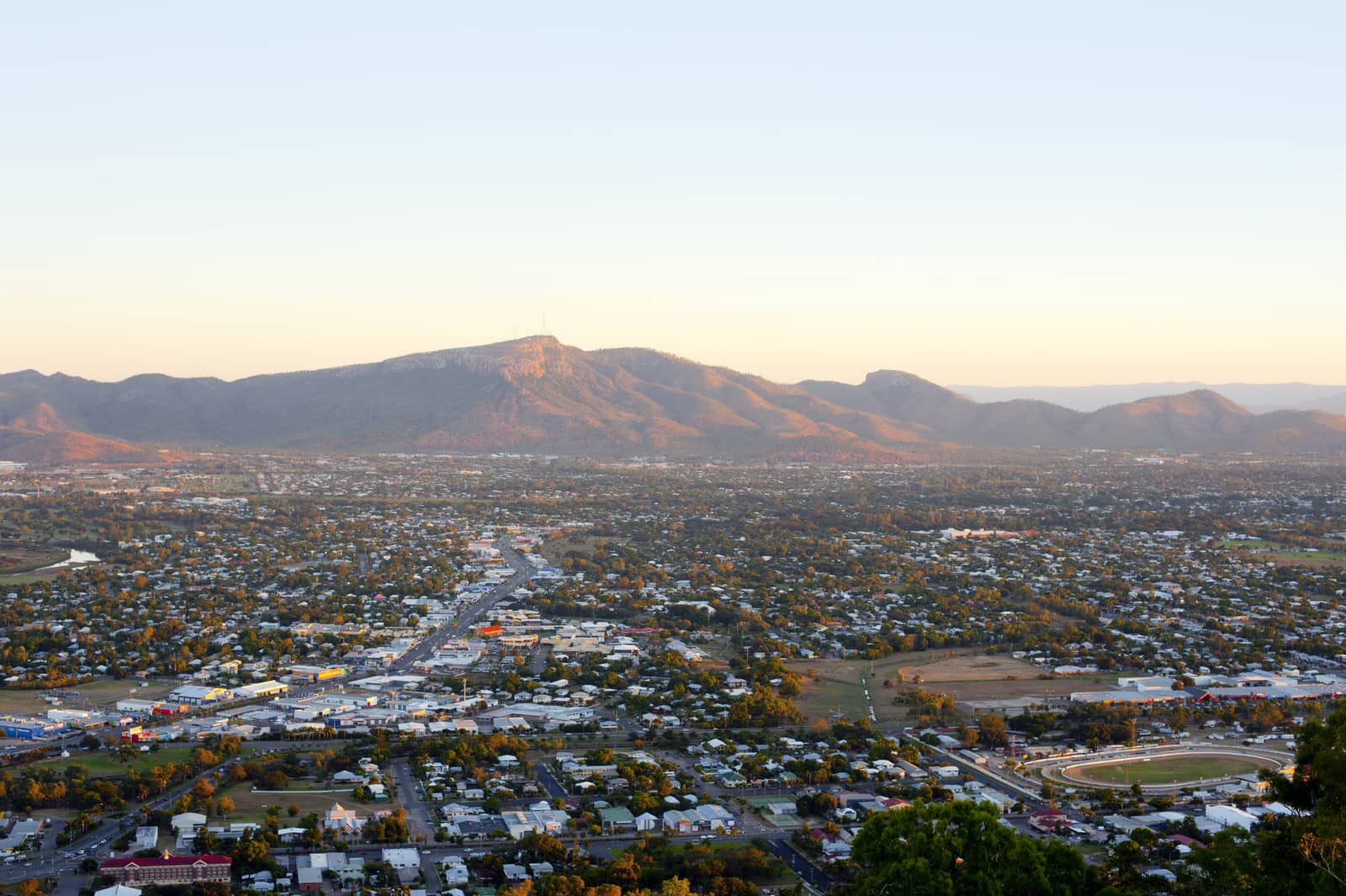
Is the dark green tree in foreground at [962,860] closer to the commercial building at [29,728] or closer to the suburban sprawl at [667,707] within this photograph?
the suburban sprawl at [667,707]

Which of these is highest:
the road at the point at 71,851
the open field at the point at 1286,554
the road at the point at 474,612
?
the road at the point at 71,851

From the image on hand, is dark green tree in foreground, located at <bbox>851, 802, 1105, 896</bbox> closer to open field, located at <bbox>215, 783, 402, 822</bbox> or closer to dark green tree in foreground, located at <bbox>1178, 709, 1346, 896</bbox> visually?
dark green tree in foreground, located at <bbox>1178, 709, 1346, 896</bbox>

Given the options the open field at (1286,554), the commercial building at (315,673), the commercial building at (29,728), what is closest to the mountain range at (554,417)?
the open field at (1286,554)

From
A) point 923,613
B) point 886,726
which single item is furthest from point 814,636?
point 886,726

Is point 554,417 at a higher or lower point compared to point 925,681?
higher

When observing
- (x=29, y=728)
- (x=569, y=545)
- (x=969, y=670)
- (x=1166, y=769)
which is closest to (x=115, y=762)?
(x=29, y=728)

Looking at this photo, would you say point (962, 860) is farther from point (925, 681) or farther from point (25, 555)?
point (25, 555)
